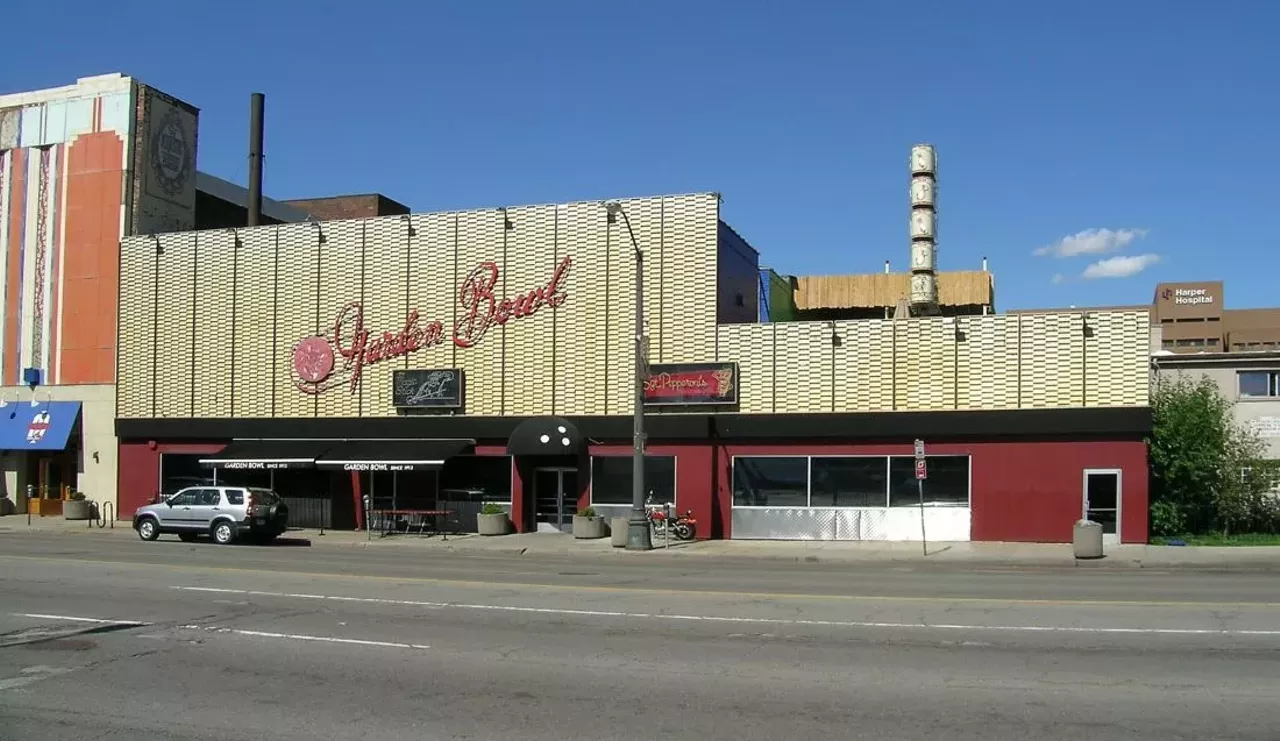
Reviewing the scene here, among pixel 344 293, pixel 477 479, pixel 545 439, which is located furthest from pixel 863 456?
pixel 344 293

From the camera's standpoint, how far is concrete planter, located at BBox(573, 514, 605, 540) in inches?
1199

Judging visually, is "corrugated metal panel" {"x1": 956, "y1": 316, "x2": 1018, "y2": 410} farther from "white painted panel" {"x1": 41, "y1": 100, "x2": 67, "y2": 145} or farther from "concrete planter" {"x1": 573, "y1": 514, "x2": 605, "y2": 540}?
"white painted panel" {"x1": 41, "y1": 100, "x2": 67, "y2": 145}

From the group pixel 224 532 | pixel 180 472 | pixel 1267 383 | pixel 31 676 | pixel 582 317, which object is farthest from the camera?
pixel 180 472

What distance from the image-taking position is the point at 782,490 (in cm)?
3038

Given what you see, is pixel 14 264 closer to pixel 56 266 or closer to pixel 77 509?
pixel 56 266

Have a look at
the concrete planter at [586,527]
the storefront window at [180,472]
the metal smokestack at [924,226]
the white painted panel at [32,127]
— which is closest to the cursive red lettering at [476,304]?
the concrete planter at [586,527]

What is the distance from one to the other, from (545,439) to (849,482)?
8.60 m

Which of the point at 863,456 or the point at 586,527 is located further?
the point at 586,527

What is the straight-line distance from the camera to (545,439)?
30922mm

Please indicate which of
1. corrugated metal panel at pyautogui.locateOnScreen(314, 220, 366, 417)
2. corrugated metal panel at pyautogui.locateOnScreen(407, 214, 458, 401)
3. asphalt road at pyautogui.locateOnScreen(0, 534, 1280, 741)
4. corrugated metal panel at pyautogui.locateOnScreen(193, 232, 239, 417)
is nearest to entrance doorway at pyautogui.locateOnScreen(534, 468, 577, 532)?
corrugated metal panel at pyautogui.locateOnScreen(407, 214, 458, 401)

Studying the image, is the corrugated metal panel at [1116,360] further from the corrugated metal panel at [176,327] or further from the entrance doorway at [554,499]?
the corrugated metal panel at [176,327]

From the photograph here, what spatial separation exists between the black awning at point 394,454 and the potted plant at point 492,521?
194 centimetres

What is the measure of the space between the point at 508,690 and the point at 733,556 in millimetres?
16827

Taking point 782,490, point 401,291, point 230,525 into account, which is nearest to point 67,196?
point 401,291
